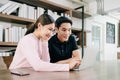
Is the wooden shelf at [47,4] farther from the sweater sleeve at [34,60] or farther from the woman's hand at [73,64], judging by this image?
the woman's hand at [73,64]

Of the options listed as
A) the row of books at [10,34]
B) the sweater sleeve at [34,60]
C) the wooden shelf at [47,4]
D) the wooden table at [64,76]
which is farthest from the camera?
the wooden shelf at [47,4]

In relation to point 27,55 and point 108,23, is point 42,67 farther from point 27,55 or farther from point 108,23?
point 108,23

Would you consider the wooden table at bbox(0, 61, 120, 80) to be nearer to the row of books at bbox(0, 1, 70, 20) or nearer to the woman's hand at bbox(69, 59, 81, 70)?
the woman's hand at bbox(69, 59, 81, 70)

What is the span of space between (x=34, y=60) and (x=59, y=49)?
2.35ft

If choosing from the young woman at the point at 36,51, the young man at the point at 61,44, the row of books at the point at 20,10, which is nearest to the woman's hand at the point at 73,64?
the young woman at the point at 36,51

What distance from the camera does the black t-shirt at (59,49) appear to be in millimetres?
1796

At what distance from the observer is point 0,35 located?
97.0 inches

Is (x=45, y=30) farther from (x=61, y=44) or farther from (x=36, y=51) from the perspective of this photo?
(x=61, y=44)

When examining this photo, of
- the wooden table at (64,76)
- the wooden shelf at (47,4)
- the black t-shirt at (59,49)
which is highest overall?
the wooden shelf at (47,4)

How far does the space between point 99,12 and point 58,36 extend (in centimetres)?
335

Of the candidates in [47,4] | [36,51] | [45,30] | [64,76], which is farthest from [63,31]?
[47,4]

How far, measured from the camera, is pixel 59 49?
1.82m

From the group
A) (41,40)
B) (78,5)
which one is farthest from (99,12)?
(41,40)

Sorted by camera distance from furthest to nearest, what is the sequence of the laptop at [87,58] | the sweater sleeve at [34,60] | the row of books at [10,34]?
the row of books at [10,34] < the laptop at [87,58] < the sweater sleeve at [34,60]
